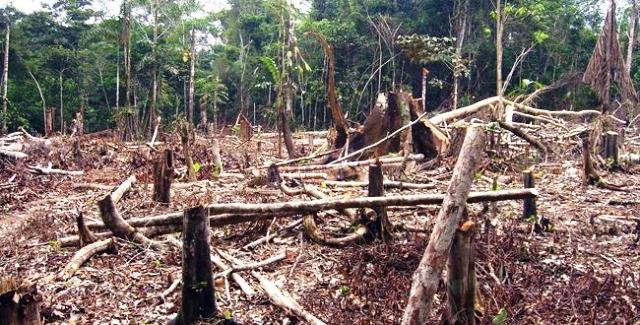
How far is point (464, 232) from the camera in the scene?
9.87ft

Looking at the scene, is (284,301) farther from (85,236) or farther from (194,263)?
(85,236)

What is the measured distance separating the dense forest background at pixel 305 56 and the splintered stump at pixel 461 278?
849 inches

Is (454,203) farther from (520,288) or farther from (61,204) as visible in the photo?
(61,204)

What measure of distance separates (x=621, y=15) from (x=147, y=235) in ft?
113

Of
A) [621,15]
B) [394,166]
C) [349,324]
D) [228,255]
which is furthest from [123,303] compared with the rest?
[621,15]

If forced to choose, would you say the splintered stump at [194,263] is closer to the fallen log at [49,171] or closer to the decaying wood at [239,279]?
the decaying wood at [239,279]

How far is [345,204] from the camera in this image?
17.1 feet

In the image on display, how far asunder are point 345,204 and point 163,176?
334cm

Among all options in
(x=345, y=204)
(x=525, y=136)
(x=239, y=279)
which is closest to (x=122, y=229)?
(x=239, y=279)

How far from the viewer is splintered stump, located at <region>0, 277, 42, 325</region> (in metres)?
2.66

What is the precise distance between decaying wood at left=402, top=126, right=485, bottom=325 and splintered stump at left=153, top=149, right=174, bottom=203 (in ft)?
17.9

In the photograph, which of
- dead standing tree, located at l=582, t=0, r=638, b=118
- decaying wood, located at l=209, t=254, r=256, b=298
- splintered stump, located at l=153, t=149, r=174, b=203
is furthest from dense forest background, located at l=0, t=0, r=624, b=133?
decaying wood, located at l=209, t=254, r=256, b=298

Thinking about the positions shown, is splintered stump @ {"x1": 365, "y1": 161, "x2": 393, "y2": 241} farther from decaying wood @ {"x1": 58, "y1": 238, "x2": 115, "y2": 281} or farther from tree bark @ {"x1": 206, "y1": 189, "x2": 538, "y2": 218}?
decaying wood @ {"x1": 58, "y1": 238, "x2": 115, "y2": 281}

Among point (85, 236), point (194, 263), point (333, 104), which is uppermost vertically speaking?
point (333, 104)
